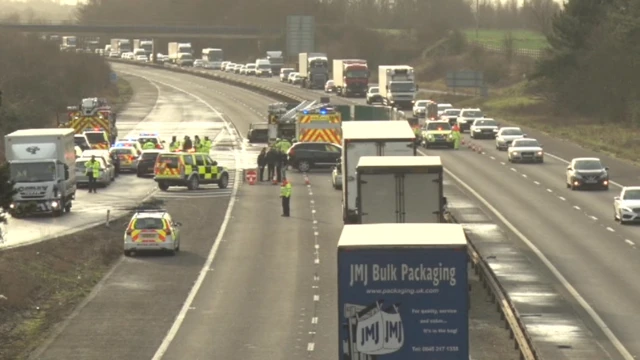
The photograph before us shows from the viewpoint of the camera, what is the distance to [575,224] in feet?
174

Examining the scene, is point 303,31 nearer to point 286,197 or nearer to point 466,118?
point 466,118

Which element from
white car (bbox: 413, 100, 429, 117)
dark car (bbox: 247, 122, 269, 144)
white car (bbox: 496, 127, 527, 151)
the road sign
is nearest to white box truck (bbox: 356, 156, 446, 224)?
white car (bbox: 496, 127, 527, 151)

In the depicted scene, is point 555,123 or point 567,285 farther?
point 555,123

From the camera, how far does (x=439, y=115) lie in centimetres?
10325

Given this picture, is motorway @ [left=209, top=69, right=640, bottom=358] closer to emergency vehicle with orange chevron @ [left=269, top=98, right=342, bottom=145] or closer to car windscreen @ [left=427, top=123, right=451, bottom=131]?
car windscreen @ [left=427, top=123, right=451, bottom=131]

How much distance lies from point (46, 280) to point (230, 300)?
5983 millimetres

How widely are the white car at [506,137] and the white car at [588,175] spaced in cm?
1974

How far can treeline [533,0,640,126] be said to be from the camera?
343 feet

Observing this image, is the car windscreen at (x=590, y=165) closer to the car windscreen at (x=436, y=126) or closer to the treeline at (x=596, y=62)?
the car windscreen at (x=436, y=126)

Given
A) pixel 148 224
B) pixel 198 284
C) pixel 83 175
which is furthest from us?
pixel 83 175

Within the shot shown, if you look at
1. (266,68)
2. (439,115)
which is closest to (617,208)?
(439,115)

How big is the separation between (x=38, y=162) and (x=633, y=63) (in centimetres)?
5798

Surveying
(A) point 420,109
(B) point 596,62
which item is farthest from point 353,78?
(B) point 596,62

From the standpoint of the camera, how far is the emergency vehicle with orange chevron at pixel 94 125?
79.9 meters
